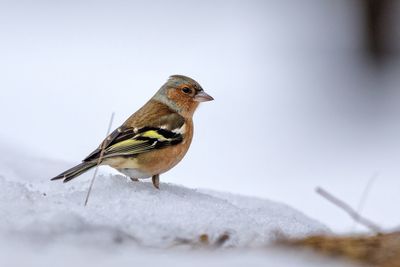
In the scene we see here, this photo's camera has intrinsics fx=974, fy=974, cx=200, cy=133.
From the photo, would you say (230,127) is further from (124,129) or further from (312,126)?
(124,129)

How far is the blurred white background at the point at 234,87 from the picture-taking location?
397 inches

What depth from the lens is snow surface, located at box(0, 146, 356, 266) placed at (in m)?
3.58

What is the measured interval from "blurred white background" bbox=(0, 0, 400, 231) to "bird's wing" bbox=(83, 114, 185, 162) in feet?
6.46

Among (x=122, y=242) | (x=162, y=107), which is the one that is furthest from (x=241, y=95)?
(x=122, y=242)

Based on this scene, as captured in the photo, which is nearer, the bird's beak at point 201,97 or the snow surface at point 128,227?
the snow surface at point 128,227

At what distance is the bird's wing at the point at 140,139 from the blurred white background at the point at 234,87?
1968 millimetres

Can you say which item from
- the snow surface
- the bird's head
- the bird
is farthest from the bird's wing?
the bird's head

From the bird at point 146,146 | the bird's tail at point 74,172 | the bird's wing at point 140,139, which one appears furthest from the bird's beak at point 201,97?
the bird's tail at point 74,172

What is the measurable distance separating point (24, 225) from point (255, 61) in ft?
40.8

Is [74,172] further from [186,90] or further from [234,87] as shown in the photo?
[234,87]

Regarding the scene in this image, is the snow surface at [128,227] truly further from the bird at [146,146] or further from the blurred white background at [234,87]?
the blurred white background at [234,87]

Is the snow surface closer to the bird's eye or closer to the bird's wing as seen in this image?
the bird's wing

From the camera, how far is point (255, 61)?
641 inches

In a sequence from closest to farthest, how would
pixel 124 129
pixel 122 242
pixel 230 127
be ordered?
pixel 122 242
pixel 124 129
pixel 230 127
